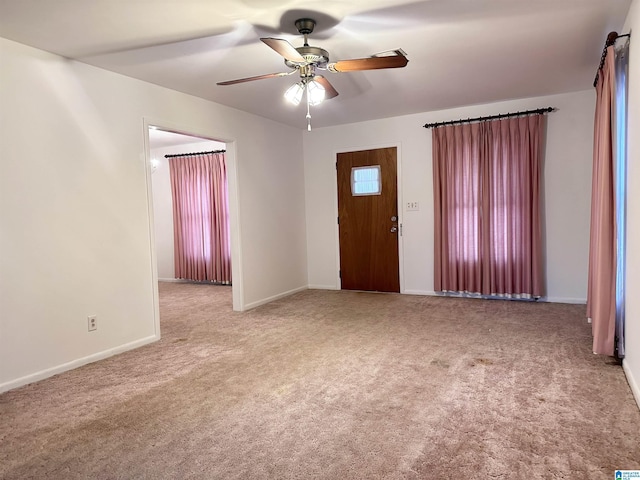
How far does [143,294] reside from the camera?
12.5 feet

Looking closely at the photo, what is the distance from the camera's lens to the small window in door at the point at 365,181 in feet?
19.1

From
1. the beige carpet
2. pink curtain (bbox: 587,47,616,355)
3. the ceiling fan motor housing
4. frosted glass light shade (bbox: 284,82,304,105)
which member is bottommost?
the beige carpet

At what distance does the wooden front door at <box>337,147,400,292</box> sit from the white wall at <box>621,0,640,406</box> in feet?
10.5

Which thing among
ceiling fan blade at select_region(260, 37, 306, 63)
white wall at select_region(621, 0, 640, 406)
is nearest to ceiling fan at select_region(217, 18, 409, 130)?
ceiling fan blade at select_region(260, 37, 306, 63)

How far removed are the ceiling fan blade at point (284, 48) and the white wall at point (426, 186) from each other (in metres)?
3.16

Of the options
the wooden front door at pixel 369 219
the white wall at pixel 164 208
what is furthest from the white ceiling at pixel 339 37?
the white wall at pixel 164 208

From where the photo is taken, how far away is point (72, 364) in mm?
3209

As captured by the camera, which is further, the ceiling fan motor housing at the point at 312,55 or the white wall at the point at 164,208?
the white wall at the point at 164,208

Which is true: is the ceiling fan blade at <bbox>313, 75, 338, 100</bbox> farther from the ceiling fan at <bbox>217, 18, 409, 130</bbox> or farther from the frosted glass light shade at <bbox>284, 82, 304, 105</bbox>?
the frosted glass light shade at <bbox>284, 82, 304, 105</bbox>

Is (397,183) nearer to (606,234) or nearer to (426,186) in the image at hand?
(426,186)

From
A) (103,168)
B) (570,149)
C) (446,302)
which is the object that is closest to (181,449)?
(103,168)

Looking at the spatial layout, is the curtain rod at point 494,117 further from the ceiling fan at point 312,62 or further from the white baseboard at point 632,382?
the white baseboard at point 632,382

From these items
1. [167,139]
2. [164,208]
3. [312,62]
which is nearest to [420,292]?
[312,62]

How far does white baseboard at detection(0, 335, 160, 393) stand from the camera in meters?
2.85
